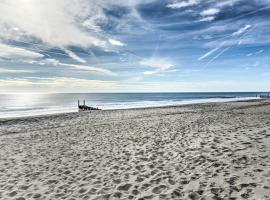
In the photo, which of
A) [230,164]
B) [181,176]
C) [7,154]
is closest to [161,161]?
[181,176]

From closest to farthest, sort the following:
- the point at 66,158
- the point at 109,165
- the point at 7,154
Answer: the point at 109,165
the point at 66,158
the point at 7,154

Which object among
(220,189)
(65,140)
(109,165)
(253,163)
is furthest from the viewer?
(65,140)

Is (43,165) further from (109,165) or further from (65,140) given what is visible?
(65,140)

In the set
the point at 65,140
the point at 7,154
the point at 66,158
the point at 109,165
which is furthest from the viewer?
the point at 65,140

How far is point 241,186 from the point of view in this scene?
6348mm

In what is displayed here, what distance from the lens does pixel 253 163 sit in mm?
8055

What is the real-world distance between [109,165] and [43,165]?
9.07 feet

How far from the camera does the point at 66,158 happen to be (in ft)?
35.3

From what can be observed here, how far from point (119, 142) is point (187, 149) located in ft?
14.0

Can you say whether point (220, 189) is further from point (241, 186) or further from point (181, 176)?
point (181, 176)

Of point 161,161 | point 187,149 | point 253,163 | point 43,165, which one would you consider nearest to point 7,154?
point 43,165

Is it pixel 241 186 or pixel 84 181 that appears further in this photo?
pixel 84 181

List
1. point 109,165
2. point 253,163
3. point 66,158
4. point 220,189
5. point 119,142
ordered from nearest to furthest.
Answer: point 220,189 < point 253,163 < point 109,165 < point 66,158 < point 119,142

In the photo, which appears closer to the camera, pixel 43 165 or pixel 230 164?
pixel 230 164
